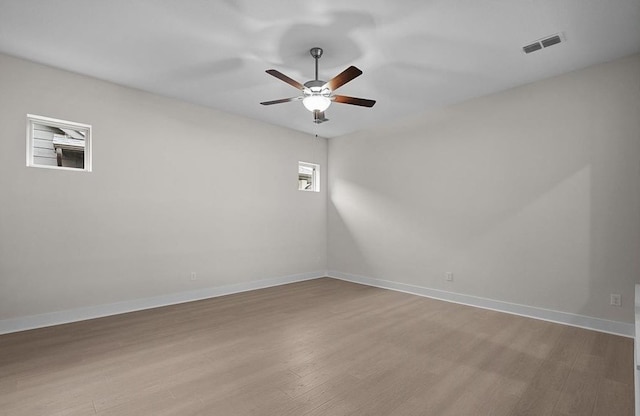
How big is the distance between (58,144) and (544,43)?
18.0ft

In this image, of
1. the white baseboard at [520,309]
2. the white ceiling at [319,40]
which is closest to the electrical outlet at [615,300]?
the white baseboard at [520,309]

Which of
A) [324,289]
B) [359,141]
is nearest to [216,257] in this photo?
[324,289]

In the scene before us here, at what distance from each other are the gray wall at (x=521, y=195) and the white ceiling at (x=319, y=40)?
0.44 meters

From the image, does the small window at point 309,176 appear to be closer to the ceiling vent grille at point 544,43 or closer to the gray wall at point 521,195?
the gray wall at point 521,195

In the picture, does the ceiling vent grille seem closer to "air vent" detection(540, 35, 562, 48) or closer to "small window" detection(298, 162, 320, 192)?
"air vent" detection(540, 35, 562, 48)

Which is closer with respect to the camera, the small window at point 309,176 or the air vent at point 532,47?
the air vent at point 532,47

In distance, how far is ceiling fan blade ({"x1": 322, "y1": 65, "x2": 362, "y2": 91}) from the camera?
105 inches

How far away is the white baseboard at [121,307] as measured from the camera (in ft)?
11.1

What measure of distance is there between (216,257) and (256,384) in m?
3.01

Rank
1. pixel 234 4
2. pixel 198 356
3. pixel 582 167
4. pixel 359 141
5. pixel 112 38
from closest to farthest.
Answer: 1. pixel 234 4
2. pixel 198 356
3. pixel 112 38
4. pixel 582 167
5. pixel 359 141

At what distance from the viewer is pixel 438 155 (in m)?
4.94

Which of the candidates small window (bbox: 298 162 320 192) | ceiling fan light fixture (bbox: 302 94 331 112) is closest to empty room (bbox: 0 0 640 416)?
ceiling fan light fixture (bbox: 302 94 331 112)

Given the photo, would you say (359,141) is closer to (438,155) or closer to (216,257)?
(438,155)

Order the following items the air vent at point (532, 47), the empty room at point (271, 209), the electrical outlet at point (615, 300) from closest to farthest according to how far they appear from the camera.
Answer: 1. the empty room at point (271, 209)
2. the air vent at point (532, 47)
3. the electrical outlet at point (615, 300)
